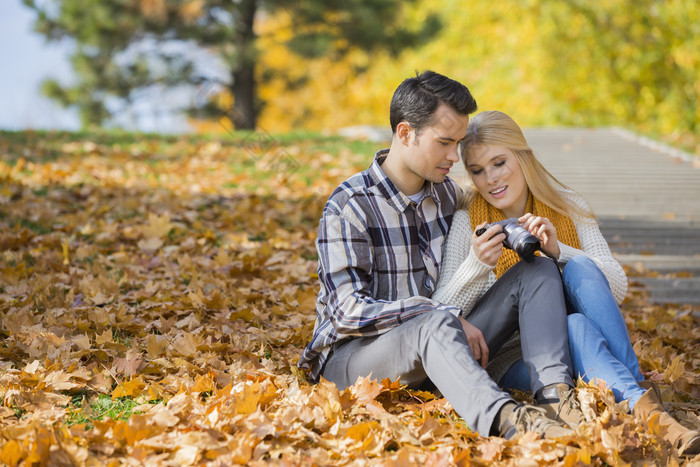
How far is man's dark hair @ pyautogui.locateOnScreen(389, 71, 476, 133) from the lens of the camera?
9.02 feet

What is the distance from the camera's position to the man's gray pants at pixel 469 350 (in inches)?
90.4

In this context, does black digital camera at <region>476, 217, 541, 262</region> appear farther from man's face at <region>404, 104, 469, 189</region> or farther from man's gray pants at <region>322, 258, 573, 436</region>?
man's face at <region>404, 104, 469, 189</region>

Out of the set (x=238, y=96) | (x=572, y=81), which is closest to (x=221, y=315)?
(x=238, y=96)

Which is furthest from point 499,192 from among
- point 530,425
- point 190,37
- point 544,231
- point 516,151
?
point 190,37

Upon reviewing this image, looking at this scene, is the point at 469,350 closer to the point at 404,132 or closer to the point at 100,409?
the point at 404,132

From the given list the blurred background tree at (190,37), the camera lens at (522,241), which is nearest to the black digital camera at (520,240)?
the camera lens at (522,241)

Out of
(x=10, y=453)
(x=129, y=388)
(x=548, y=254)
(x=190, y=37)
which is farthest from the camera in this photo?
(x=190, y=37)

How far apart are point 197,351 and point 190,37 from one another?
11650 mm

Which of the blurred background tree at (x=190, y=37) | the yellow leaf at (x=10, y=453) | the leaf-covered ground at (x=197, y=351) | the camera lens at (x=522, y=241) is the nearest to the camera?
the yellow leaf at (x=10, y=453)

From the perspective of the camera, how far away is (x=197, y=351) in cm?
306

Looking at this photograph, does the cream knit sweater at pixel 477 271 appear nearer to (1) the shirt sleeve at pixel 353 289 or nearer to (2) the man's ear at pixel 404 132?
(1) the shirt sleeve at pixel 353 289

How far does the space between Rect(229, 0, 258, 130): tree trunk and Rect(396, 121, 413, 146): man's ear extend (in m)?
10.8

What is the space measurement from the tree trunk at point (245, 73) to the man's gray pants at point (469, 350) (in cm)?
1122

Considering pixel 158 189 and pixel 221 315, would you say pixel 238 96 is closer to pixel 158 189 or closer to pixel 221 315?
pixel 158 189
